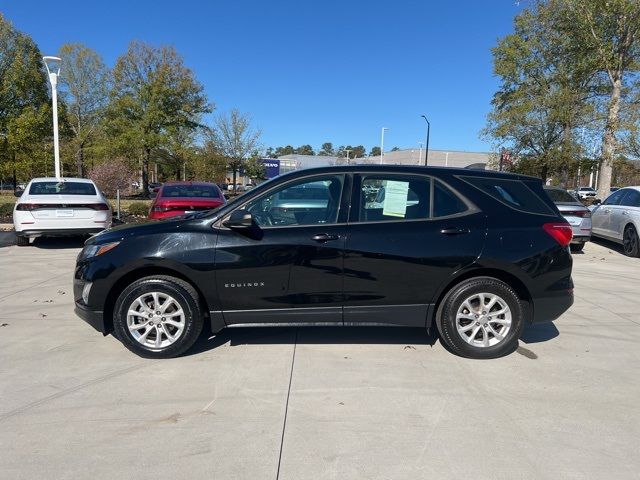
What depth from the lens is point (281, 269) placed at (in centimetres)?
429

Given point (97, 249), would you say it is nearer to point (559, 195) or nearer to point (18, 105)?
point (559, 195)

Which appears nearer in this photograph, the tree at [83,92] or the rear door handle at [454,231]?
the rear door handle at [454,231]

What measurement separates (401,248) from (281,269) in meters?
1.09

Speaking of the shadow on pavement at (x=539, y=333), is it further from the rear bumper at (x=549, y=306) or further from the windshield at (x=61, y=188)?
the windshield at (x=61, y=188)

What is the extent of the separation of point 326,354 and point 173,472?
6.68ft

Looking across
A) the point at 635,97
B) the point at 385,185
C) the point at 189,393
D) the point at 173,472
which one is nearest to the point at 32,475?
the point at 173,472

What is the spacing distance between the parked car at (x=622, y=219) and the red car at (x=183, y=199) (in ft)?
29.8

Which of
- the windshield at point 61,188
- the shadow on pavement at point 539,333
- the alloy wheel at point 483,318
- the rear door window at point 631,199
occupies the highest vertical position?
the rear door window at point 631,199

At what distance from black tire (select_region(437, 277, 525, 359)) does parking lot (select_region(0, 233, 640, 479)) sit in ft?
0.40

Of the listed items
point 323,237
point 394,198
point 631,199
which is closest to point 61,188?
point 323,237

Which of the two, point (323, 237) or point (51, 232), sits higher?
point (323, 237)

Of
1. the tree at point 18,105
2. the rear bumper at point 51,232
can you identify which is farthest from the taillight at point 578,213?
the tree at point 18,105

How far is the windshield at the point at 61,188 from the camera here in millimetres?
10258

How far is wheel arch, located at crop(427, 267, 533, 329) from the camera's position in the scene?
4465 mm
